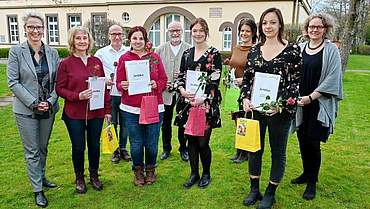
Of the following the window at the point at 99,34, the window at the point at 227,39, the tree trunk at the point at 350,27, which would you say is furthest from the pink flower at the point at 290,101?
the window at the point at 227,39

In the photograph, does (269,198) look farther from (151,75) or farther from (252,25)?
(252,25)

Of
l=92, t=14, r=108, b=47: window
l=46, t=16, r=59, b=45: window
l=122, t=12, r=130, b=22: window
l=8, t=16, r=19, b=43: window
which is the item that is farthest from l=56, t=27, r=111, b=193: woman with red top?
l=8, t=16, r=19, b=43: window

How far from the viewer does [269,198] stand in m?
3.36

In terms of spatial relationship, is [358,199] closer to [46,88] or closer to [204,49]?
[204,49]

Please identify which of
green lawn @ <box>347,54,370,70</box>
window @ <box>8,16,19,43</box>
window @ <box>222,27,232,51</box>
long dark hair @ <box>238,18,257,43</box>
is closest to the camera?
long dark hair @ <box>238,18,257,43</box>

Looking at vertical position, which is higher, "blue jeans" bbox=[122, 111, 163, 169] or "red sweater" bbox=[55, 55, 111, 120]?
"red sweater" bbox=[55, 55, 111, 120]

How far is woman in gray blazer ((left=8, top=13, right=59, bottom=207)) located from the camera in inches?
125

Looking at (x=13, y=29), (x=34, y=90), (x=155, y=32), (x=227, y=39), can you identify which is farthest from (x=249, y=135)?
(x=13, y=29)

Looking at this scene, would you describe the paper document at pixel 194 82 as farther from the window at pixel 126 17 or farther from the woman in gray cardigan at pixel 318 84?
the window at pixel 126 17

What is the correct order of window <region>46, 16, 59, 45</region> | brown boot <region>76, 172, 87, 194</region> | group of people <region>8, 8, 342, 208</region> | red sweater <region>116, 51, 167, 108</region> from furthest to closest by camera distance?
1. window <region>46, 16, 59, 45</region>
2. brown boot <region>76, 172, 87, 194</region>
3. red sweater <region>116, 51, 167, 108</region>
4. group of people <region>8, 8, 342, 208</region>

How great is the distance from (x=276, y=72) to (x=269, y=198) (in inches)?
48.4

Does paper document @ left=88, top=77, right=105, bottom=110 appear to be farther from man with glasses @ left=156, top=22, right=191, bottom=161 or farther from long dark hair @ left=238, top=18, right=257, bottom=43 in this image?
long dark hair @ left=238, top=18, right=257, bottom=43

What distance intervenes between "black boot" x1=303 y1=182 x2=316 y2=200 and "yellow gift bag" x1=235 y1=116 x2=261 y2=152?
3.29 feet

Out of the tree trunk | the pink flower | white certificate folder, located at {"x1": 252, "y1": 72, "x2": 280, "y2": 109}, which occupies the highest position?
the tree trunk
